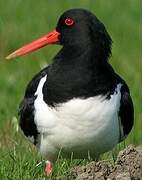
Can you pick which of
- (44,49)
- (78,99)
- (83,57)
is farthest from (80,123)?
(44,49)

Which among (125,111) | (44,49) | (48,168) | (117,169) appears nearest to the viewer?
(117,169)

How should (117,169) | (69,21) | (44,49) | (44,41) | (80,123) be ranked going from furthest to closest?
(44,49), (44,41), (69,21), (80,123), (117,169)

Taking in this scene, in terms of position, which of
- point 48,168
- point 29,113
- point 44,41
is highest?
point 44,41

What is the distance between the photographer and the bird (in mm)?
8078

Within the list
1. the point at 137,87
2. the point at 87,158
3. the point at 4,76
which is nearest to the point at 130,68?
the point at 137,87

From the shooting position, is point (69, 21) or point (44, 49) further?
point (44, 49)

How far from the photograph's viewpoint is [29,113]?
335 inches

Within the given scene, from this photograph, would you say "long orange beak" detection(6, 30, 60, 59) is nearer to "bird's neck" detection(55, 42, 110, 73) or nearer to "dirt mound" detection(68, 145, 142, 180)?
"bird's neck" detection(55, 42, 110, 73)

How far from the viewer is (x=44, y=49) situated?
15273mm

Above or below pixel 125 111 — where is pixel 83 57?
above

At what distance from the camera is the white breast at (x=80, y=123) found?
8047 millimetres

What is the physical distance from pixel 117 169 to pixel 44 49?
807 cm

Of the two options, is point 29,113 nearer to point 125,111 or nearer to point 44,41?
point 44,41

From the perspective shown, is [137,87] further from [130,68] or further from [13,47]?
[13,47]
